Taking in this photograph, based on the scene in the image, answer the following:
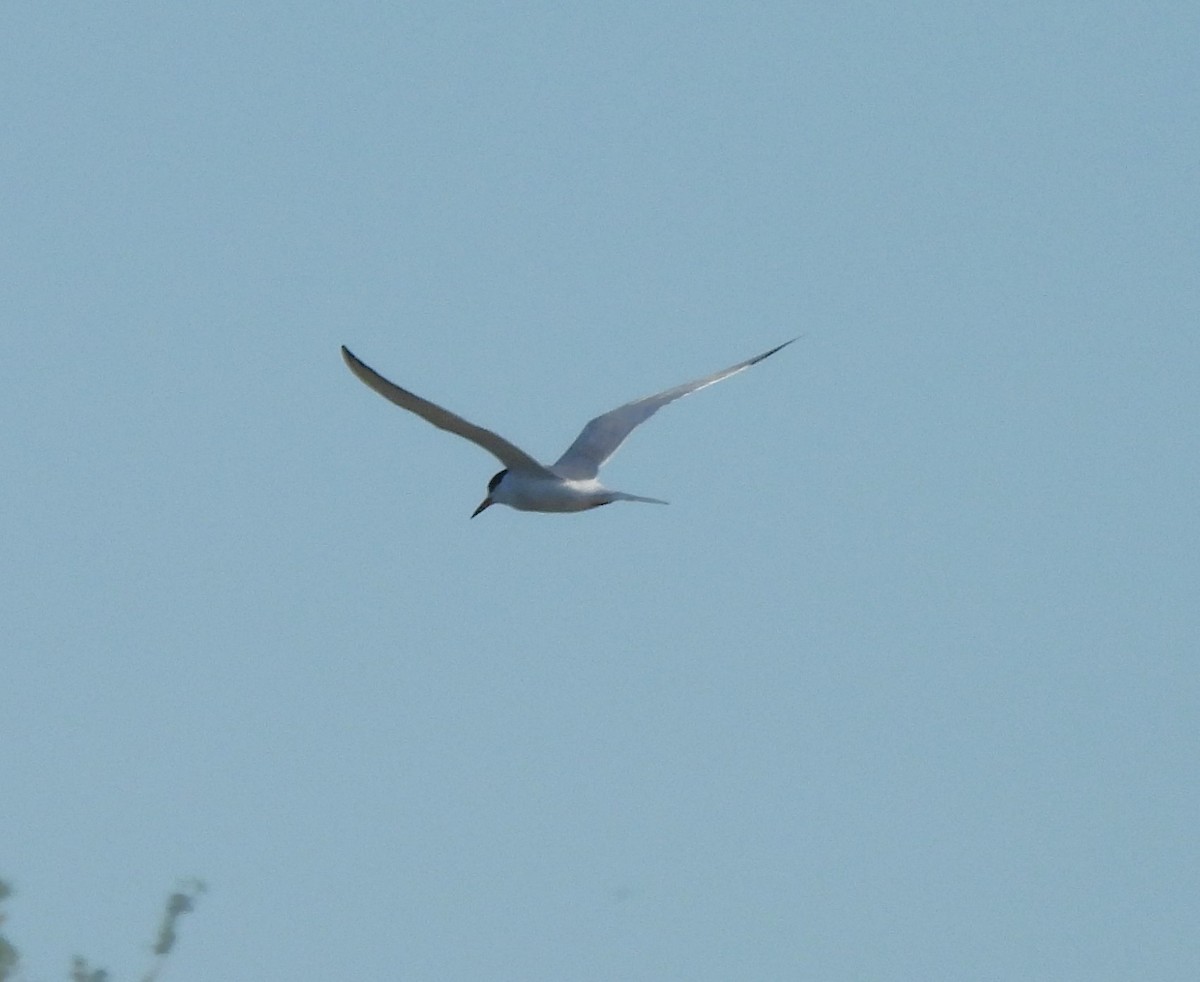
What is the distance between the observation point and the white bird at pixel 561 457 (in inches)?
922

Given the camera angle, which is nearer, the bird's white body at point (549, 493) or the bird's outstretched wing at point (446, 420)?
the bird's outstretched wing at point (446, 420)

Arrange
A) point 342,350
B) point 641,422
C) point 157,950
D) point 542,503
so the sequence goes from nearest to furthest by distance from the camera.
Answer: point 342,350, point 542,503, point 641,422, point 157,950

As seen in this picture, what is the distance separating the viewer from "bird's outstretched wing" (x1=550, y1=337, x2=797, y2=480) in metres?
26.5

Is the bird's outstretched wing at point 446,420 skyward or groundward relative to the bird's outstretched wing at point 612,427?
groundward

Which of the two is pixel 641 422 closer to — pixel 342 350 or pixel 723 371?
pixel 723 371

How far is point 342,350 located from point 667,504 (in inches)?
112

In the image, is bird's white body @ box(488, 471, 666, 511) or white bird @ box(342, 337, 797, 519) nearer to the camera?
white bird @ box(342, 337, 797, 519)

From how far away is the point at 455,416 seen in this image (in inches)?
931

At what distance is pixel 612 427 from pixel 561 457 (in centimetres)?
76

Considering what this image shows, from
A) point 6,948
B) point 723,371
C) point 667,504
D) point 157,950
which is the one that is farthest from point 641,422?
point 6,948

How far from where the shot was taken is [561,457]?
26.7 metres

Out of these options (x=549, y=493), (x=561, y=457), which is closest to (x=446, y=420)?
(x=549, y=493)

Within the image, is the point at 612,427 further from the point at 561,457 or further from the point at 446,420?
the point at 446,420

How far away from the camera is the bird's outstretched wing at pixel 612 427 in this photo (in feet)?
86.9
